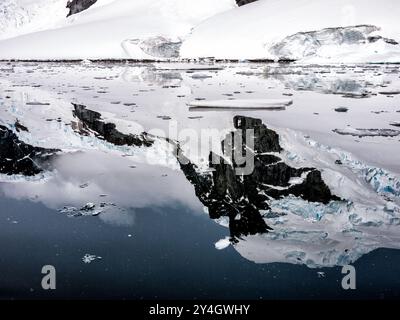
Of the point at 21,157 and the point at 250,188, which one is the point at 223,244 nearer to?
the point at 250,188

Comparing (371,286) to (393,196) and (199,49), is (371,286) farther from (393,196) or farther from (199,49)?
(199,49)

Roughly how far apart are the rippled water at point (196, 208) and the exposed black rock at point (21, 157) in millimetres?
15

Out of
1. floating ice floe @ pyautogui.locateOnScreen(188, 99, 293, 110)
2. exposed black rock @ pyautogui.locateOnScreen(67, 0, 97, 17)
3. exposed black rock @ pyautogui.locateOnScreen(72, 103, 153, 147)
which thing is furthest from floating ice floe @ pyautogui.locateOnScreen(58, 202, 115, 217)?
exposed black rock @ pyautogui.locateOnScreen(67, 0, 97, 17)

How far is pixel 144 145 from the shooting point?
4324mm

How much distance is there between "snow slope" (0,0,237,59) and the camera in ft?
77.8

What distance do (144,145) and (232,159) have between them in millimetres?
979

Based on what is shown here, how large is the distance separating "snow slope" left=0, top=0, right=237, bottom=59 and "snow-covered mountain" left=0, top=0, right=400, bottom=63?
0.06 metres

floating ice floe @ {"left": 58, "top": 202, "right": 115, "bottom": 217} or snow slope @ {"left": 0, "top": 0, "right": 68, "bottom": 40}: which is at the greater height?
→ snow slope @ {"left": 0, "top": 0, "right": 68, "bottom": 40}

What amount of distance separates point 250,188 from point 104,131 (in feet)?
7.92

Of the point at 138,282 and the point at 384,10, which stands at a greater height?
the point at 384,10

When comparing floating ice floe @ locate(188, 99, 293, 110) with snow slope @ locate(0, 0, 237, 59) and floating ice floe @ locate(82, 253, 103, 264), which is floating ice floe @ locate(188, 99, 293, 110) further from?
snow slope @ locate(0, 0, 237, 59)

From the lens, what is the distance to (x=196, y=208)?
284 centimetres

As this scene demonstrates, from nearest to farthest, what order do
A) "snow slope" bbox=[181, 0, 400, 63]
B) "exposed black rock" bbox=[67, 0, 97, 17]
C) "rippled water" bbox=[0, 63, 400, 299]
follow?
"rippled water" bbox=[0, 63, 400, 299] → "snow slope" bbox=[181, 0, 400, 63] → "exposed black rock" bbox=[67, 0, 97, 17]
